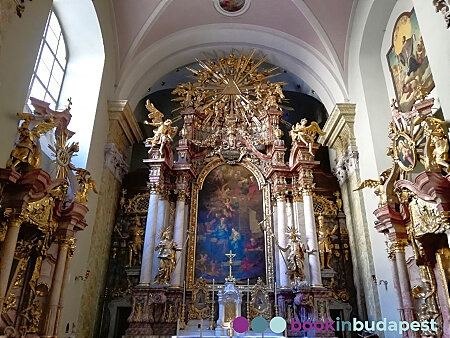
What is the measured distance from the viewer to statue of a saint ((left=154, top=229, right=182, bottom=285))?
31.9ft

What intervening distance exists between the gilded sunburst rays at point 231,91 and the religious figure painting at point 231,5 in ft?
5.12

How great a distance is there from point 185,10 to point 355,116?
6092 mm

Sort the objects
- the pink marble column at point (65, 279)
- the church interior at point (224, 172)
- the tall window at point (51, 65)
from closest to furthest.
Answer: the church interior at point (224, 172)
the pink marble column at point (65, 279)
the tall window at point (51, 65)

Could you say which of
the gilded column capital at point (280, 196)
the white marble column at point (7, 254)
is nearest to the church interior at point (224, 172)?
the white marble column at point (7, 254)

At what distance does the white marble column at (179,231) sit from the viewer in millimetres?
10203

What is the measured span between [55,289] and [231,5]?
378 inches

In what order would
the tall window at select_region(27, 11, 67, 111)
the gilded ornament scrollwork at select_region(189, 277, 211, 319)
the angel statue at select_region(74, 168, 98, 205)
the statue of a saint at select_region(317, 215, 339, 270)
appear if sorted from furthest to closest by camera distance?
the statue of a saint at select_region(317, 215, 339, 270), the gilded ornament scrollwork at select_region(189, 277, 211, 319), the tall window at select_region(27, 11, 67, 111), the angel statue at select_region(74, 168, 98, 205)

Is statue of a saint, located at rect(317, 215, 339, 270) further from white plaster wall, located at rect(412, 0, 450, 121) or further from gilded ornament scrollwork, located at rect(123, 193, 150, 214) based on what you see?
white plaster wall, located at rect(412, 0, 450, 121)

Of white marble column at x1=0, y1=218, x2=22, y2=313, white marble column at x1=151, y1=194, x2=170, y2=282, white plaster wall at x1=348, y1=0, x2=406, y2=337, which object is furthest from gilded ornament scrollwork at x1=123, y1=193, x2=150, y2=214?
white plaster wall at x1=348, y1=0, x2=406, y2=337

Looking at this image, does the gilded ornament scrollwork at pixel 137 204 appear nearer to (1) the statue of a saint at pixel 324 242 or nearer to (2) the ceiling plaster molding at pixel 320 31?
(1) the statue of a saint at pixel 324 242

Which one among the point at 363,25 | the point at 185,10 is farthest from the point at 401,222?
the point at 185,10

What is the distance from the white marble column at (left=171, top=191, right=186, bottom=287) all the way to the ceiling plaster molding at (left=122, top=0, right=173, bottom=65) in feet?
14.6

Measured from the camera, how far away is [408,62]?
933cm

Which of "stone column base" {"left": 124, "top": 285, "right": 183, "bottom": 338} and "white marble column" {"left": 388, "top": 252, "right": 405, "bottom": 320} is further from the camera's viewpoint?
"stone column base" {"left": 124, "top": 285, "right": 183, "bottom": 338}
